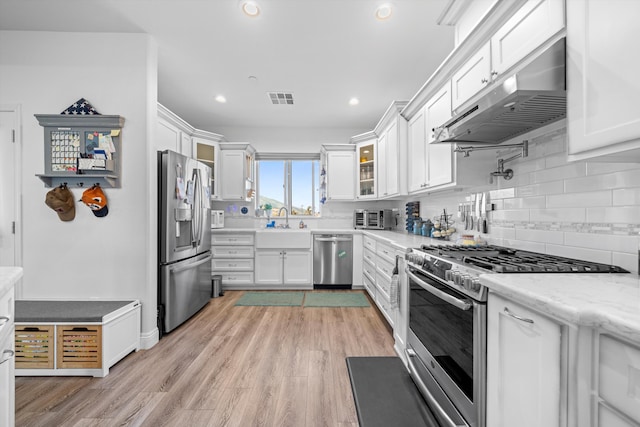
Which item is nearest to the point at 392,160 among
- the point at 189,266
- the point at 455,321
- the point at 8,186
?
the point at 455,321

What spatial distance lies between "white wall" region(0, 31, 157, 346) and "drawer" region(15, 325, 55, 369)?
1.52 feet

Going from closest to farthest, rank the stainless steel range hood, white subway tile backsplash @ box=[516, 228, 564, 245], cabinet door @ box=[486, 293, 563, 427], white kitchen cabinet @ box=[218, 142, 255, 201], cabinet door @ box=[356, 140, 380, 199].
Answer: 1. cabinet door @ box=[486, 293, 563, 427]
2. the stainless steel range hood
3. white subway tile backsplash @ box=[516, 228, 564, 245]
4. cabinet door @ box=[356, 140, 380, 199]
5. white kitchen cabinet @ box=[218, 142, 255, 201]

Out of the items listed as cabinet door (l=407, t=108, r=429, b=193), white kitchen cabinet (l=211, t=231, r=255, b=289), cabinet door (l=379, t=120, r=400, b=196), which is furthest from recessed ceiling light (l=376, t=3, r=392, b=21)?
white kitchen cabinet (l=211, t=231, r=255, b=289)

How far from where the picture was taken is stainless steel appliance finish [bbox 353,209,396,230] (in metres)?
4.43

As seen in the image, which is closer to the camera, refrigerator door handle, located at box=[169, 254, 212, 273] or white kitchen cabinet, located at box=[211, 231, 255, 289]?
refrigerator door handle, located at box=[169, 254, 212, 273]

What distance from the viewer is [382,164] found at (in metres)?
4.07

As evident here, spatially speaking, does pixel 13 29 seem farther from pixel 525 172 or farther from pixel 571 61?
pixel 525 172

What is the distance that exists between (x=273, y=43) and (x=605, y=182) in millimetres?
2680

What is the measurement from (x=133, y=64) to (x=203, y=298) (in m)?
2.54

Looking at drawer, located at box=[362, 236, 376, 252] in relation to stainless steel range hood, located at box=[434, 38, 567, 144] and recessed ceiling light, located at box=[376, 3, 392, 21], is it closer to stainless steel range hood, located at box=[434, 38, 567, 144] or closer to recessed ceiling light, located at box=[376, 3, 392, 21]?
stainless steel range hood, located at box=[434, 38, 567, 144]

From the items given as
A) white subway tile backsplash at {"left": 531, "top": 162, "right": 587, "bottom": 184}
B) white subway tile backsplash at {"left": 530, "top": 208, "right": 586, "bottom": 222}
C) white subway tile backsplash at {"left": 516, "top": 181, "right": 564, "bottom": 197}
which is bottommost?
white subway tile backsplash at {"left": 530, "top": 208, "right": 586, "bottom": 222}

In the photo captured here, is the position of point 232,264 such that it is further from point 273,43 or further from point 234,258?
point 273,43

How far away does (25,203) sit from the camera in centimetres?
247

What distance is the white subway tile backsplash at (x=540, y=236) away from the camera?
5.25 ft
